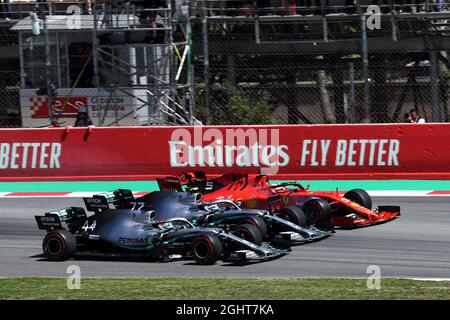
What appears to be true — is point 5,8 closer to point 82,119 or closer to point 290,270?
point 82,119

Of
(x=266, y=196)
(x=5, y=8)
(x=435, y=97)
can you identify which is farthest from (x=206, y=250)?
(x=5, y=8)

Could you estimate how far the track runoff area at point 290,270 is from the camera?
10875 mm

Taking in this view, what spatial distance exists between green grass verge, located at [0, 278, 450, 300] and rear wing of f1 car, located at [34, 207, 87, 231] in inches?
60.4

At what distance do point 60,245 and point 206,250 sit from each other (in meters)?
1.92

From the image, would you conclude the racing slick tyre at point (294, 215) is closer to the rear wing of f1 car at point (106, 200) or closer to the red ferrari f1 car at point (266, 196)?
the red ferrari f1 car at point (266, 196)

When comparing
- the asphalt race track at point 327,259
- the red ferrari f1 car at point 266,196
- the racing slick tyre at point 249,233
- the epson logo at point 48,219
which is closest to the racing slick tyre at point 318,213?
the red ferrari f1 car at point 266,196

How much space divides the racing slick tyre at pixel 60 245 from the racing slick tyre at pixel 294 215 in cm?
287

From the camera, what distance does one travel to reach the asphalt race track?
41.3 feet

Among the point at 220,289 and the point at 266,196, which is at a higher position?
the point at 266,196

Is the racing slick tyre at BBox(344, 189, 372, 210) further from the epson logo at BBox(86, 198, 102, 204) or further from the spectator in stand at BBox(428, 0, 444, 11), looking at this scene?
the spectator in stand at BBox(428, 0, 444, 11)

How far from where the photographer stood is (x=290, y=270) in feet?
41.7

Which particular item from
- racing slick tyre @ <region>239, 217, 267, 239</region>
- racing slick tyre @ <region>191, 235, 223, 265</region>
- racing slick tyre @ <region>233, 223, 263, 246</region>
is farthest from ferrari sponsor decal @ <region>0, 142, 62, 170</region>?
racing slick tyre @ <region>191, 235, 223, 265</region>
